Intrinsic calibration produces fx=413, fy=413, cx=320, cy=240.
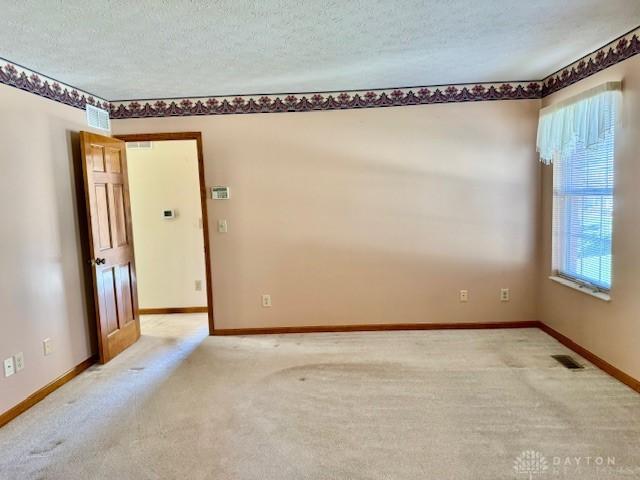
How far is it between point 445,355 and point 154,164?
12.3ft

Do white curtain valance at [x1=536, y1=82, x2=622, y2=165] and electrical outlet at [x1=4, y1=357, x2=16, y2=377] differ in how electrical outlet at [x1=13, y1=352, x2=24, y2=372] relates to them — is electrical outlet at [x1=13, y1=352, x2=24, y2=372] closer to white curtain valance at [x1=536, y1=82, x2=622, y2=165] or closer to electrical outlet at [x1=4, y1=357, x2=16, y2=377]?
electrical outlet at [x1=4, y1=357, x2=16, y2=377]

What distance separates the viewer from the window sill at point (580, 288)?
2.97 metres

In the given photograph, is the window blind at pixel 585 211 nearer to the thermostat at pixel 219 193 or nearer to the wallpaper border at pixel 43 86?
the thermostat at pixel 219 193

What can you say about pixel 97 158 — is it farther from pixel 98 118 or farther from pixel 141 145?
pixel 141 145

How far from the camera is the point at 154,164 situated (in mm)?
4805

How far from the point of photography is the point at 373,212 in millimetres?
3951

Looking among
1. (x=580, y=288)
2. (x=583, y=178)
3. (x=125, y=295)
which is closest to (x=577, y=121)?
(x=583, y=178)

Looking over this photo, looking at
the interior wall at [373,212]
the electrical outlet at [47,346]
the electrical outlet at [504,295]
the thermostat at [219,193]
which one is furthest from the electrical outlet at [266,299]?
the electrical outlet at [504,295]

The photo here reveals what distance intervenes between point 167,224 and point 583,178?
424cm

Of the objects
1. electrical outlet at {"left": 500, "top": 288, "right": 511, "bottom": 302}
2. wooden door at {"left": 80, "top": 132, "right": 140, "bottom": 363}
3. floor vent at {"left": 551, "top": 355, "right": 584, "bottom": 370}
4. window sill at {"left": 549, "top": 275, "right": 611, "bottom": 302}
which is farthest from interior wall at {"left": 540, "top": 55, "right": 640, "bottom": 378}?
wooden door at {"left": 80, "top": 132, "right": 140, "bottom": 363}

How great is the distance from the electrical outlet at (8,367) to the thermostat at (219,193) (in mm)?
2019

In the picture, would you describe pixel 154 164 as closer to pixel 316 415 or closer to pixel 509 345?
pixel 316 415

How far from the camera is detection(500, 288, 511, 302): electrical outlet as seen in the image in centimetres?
400

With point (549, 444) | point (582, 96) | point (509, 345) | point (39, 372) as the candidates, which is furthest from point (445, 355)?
point (39, 372)
